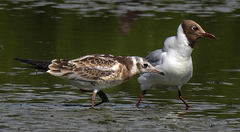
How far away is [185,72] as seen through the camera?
1177 cm

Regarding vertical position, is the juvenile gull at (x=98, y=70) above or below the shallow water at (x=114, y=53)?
above

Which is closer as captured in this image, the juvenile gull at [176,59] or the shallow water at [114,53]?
the shallow water at [114,53]

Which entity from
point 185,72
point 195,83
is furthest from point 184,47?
point 195,83

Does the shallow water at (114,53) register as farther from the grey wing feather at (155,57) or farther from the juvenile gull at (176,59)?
the grey wing feather at (155,57)

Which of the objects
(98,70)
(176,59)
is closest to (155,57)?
(176,59)

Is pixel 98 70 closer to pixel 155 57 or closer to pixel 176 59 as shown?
pixel 155 57

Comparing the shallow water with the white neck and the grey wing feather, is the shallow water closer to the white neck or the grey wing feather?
the grey wing feather

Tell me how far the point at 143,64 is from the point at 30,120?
8.30 feet

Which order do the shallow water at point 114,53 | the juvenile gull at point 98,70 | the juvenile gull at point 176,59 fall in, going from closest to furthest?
the shallow water at point 114,53
the juvenile gull at point 98,70
the juvenile gull at point 176,59

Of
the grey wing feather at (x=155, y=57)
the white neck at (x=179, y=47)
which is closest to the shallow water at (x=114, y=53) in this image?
the grey wing feather at (x=155, y=57)

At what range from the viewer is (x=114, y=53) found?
16.8 meters

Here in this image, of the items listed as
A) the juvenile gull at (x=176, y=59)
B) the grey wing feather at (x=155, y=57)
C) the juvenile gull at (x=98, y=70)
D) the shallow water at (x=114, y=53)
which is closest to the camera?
the shallow water at (x=114, y=53)

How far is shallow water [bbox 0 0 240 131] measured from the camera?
410 inches

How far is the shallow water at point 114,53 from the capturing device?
1041 centimetres
